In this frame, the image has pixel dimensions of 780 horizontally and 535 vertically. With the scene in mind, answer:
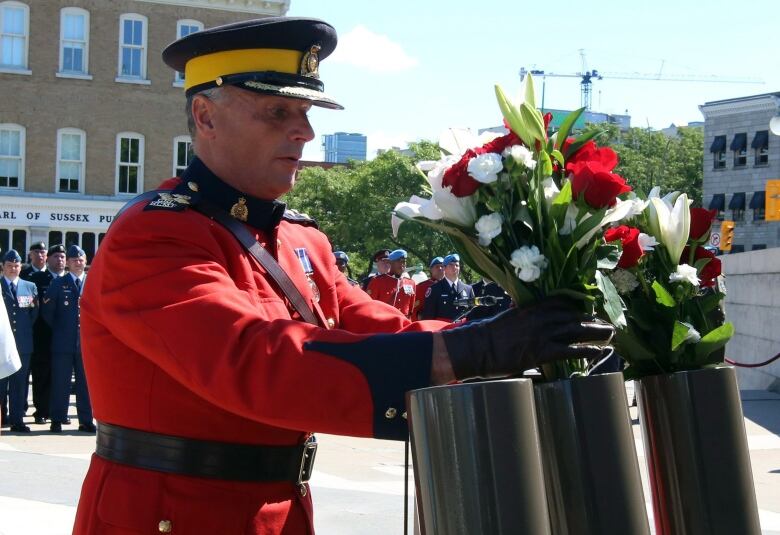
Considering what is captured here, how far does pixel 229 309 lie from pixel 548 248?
2.15 feet

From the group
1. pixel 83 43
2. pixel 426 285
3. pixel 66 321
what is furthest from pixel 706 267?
pixel 83 43

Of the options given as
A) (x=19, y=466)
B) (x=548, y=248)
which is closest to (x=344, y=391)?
(x=548, y=248)

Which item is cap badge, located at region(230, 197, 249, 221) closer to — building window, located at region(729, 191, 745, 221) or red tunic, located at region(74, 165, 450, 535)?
red tunic, located at region(74, 165, 450, 535)

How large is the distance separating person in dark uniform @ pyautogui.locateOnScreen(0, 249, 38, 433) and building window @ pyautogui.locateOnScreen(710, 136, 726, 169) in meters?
58.6

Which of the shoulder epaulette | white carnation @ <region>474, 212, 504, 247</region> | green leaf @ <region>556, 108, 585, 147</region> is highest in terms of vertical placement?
green leaf @ <region>556, 108, 585, 147</region>

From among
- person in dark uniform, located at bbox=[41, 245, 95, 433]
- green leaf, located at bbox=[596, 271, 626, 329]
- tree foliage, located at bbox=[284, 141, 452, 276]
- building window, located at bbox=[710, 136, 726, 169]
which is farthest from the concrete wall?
building window, located at bbox=[710, 136, 726, 169]

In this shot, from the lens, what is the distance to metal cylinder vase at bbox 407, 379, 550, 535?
1.92m

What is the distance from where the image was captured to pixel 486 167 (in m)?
2.23

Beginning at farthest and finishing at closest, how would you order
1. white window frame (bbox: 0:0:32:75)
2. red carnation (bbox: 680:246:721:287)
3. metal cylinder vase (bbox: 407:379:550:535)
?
1. white window frame (bbox: 0:0:32:75)
2. red carnation (bbox: 680:246:721:287)
3. metal cylinder vase (bbox: 407:379:550:535)

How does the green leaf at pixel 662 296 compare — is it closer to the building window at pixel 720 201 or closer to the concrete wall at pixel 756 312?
the concrete wall at pixel 756 312

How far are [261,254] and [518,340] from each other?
0.83 meters

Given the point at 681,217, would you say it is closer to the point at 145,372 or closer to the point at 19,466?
the point at 145,372

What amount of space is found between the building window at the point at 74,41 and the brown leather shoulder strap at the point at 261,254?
32279mm

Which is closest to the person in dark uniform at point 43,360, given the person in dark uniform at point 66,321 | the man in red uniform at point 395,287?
the person in dark uniform at point 66,321
